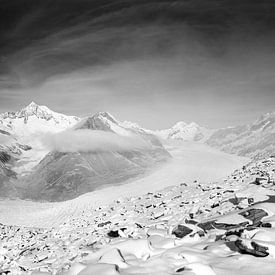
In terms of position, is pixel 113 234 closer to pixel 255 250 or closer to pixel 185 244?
pixel 185 244

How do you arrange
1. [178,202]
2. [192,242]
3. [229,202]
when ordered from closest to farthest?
[192,242], [229,202], [178,202]

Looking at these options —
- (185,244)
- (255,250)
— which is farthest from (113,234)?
(255,250)

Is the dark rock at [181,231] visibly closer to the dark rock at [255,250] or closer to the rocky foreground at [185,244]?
the rocky foreground at [185,244]

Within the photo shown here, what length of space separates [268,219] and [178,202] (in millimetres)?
12372

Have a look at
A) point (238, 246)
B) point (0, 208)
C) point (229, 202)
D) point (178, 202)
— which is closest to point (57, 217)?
point (0, 208)

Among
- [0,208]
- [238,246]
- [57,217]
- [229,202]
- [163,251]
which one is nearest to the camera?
[238,246]

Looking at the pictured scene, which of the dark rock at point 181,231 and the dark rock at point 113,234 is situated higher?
the dark rock at point 181,231

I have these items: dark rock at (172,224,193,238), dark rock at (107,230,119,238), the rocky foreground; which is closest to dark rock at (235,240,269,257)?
the rocky foreground

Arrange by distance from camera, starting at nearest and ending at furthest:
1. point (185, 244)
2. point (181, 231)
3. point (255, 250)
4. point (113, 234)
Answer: point (255, 250) → point (185, 244) → point (181, 231) → point (113, 234)

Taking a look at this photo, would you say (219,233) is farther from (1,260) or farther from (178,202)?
(1,260)

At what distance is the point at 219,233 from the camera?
44.2ft


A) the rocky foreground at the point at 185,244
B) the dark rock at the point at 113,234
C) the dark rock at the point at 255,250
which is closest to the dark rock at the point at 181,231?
the rocky foreground at the point at 185,244

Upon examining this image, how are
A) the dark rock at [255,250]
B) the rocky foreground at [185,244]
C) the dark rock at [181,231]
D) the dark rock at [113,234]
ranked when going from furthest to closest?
the dark rock at [113,234]
the dark rock at [181,231]
the dark rock at [255,250]
the rocky foreground at [185,244]

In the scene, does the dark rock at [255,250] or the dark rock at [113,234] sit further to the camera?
the dark rock at [113,234]
